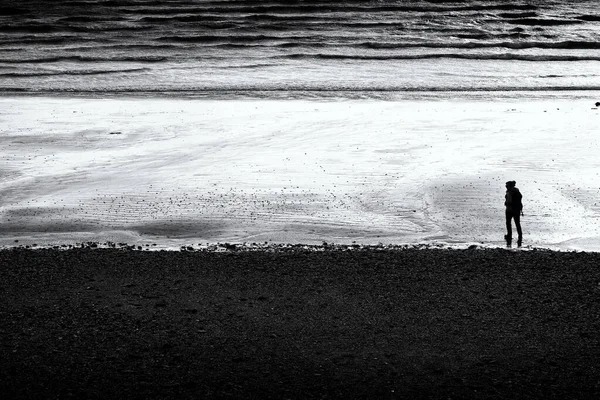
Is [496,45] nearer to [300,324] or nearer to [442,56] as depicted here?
[442,56]

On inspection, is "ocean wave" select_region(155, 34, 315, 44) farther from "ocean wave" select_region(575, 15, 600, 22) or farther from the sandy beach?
"ocean wave" select_region(575, 15, 600, 22)

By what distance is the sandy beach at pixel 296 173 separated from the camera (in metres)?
11.5

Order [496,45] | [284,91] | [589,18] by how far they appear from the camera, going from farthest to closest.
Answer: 1. [589,18]
2. [496,45]
3. [284,91]

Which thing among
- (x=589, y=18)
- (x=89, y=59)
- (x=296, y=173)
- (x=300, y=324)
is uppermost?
(x=89, y=59)

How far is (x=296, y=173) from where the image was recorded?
14.3 m

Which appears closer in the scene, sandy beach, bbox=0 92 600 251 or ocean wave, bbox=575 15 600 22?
sandy beach, bbox=0 92 600 251

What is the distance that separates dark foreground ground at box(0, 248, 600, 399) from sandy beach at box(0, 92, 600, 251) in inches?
61.3

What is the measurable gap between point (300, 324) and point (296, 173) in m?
6.82

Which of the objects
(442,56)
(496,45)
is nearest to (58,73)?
(442,56)

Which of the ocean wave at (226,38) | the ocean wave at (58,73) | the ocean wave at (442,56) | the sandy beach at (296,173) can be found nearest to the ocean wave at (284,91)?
the sandy beach at (296,173)

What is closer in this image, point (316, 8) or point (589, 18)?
point (589, 18)

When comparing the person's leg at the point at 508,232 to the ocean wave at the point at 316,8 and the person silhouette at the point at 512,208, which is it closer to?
the person silhouette at the point at 512,208

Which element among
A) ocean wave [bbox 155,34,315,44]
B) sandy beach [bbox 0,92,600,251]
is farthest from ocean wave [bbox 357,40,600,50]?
sandy beach [bbox 0,92,600,251]

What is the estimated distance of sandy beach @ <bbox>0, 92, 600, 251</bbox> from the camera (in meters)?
11.5
